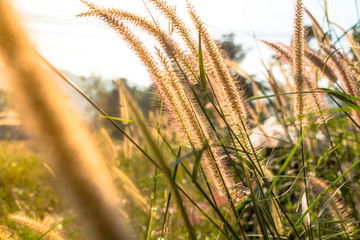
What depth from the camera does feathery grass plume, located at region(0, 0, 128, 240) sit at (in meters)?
0.35

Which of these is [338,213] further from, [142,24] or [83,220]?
[83,220]

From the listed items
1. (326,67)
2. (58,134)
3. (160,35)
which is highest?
(160,35)

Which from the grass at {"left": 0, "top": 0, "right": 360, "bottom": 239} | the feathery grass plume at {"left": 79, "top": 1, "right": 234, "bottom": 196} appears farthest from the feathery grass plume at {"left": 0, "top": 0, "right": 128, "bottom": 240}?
the feathery grass plume at {"left": 79, "top": 1, "right": 234, "bottom": 196}

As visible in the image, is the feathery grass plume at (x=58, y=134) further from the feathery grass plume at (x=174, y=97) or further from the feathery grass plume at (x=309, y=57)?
the feathery grass plume at (x=309, y=57)

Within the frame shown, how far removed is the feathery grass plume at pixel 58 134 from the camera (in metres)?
0.35

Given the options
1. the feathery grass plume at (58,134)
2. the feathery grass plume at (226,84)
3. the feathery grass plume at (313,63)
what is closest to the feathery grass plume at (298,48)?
the feathery grass plume at (313,63)

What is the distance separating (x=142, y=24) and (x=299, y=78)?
671mm

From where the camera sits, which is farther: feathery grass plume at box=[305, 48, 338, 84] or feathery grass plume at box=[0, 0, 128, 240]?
feathery grass plume at box=[305, 48, 338, 84]

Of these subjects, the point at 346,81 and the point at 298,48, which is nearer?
the point at 298,48

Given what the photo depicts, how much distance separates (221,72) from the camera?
115 centimetres

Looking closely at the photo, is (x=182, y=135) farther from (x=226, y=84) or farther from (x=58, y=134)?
(x=58, y=134)

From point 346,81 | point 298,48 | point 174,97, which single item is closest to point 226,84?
point 174,97

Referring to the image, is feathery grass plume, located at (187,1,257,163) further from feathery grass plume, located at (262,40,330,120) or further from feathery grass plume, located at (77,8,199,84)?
feathery grass plume, located at (262,40,330,120)

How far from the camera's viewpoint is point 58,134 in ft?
1.17
